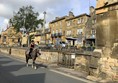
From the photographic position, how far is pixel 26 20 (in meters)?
83.9

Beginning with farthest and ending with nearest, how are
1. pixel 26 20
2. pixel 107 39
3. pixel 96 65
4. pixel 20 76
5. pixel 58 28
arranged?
1. pixel 58 28
2. pixel 26 20
3. pixel 96 65
4. pixel 20 76
5. pixel 107 39

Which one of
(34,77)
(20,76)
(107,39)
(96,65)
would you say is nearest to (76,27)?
(96,65)

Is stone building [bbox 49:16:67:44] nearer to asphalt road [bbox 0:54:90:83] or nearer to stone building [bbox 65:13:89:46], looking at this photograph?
stone building [bbox 65:13:89:46]

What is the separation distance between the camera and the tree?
83.9 meters

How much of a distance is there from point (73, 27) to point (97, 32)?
72.7 metres

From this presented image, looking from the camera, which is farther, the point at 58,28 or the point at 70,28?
the point at 58,28

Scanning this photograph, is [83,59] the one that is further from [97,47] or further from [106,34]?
[106,34]

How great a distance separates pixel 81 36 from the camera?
255ft

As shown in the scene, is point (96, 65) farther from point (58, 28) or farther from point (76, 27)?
point (58, 28)

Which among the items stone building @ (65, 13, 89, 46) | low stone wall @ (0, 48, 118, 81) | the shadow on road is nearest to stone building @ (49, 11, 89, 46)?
stone building @ (65, 13, 89, 46)

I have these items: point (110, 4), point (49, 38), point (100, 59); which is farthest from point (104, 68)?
point (49, 38)

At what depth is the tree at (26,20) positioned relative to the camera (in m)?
83.9

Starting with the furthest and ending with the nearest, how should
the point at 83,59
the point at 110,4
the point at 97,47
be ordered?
the point at 83,59
the point at 97,47
the point at 110,4

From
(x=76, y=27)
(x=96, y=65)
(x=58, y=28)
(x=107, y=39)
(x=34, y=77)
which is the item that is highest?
(x=58, y=28)
